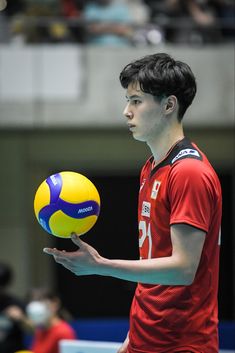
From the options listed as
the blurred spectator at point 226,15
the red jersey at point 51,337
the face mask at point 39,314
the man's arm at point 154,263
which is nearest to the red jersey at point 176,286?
the man's arm at point 154,263

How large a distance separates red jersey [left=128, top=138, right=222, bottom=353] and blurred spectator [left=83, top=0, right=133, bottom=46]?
8355 millimetres

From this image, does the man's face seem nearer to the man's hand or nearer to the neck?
the neck

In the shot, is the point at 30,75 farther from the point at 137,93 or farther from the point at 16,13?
the point at 137,93

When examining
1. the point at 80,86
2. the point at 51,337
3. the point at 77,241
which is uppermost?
the point at 77,241

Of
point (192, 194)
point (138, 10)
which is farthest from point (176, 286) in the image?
point (138, 10)

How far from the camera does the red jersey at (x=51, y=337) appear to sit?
8820 millimetres

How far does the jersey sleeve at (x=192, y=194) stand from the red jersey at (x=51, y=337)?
521 centimetres

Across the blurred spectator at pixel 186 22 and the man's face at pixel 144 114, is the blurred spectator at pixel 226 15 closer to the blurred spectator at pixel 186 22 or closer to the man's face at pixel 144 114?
the blurred spectator at pixel 186 22

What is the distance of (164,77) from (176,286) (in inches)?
36.6

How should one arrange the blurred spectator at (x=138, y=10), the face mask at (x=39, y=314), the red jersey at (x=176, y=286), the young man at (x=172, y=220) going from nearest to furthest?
the young man at (x=172, y=220)
the red jersey at (x=176, y=286)
the face mask at (x=39, y=314)
the blurred spectator at (x=138, y=10)

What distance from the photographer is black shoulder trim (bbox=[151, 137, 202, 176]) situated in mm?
3965

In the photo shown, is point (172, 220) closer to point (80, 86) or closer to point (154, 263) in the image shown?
point (154, 263)

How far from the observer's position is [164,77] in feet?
13.0

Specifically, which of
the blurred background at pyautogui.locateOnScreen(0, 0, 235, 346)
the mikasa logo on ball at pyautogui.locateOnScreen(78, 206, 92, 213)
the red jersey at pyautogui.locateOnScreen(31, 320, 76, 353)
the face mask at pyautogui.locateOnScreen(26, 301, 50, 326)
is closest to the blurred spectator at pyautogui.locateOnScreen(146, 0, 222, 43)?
the blurred background at pyautogui.locateOnScreen(0, 0, 235, 346)
